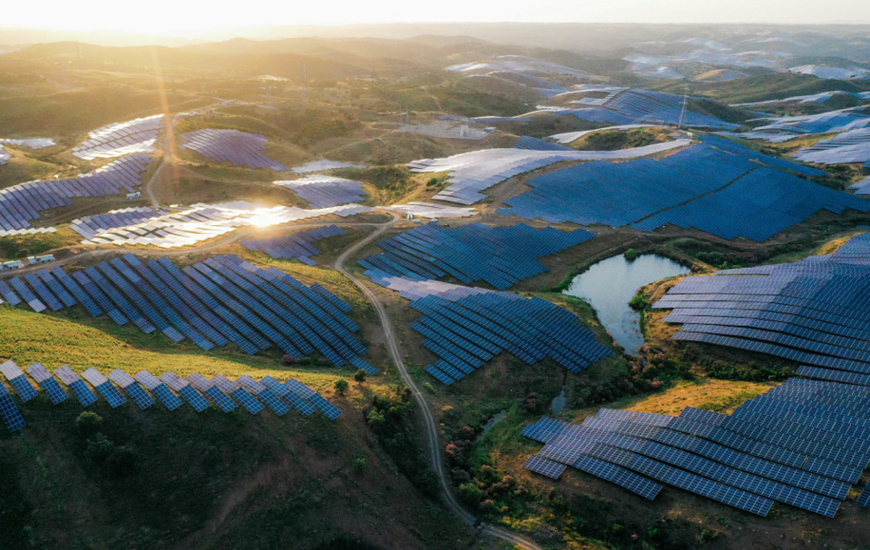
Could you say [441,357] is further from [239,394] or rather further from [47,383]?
[47,383]

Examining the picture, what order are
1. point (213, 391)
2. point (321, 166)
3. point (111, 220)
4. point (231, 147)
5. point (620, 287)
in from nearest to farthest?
1. point (213, 391)
2. point (620, 287)
3. point (111, 220)
4. point (231, 147)
5. point (321, 166)

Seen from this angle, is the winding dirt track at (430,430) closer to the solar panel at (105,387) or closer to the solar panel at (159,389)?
the solar panel at (159,389)

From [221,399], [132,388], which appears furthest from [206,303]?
[221,399]

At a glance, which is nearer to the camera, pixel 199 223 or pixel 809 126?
pixel 199 223

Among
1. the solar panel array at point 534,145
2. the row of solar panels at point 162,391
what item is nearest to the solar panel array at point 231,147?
the solar panel array at point 534,145

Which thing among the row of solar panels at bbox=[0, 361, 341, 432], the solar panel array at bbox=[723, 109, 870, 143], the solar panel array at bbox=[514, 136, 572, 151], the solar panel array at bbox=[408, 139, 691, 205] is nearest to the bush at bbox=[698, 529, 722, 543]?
the row of solar panels at bbox=[0, 361, 341, 432]

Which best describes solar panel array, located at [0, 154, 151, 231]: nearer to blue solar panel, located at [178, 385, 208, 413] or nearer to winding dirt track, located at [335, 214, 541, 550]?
winding dirt track, located at [335, 214, 541, 550]

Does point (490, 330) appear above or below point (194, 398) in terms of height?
below

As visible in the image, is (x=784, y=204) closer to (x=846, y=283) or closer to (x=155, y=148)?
(x=846, y=283)
